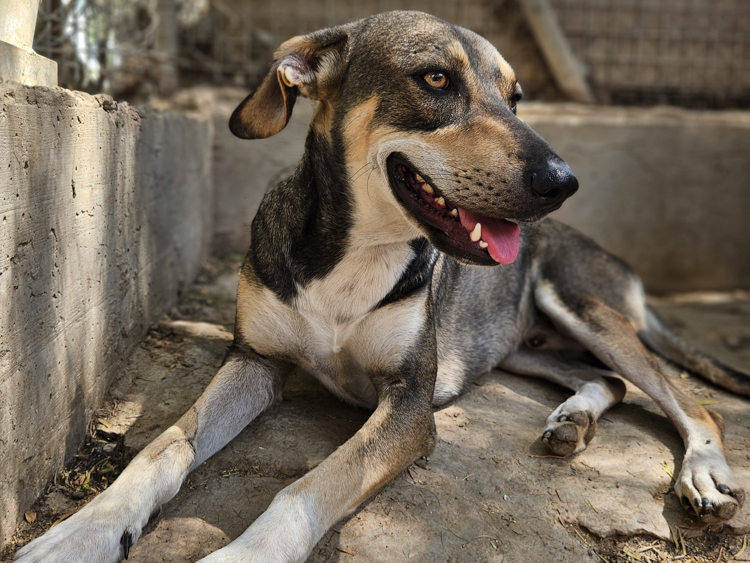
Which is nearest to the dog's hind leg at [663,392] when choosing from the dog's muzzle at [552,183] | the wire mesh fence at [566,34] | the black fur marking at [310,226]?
the dog's muzzle at [552,183]

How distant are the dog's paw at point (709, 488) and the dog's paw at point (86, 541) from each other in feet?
6.79

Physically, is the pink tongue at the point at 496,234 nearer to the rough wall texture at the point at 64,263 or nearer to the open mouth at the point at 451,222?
the open mouth at the point at 451,222

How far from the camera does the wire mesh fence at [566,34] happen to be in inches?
258

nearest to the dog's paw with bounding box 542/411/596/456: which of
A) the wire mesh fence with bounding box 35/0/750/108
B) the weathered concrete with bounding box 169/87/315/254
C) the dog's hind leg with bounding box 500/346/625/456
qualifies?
the dog's hind leg with bounding box 500/346/625/456

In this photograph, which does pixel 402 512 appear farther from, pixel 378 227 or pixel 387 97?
pixel 387 97

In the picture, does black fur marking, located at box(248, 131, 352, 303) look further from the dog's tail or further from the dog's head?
the dog's tail

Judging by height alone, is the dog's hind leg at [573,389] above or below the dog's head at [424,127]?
below

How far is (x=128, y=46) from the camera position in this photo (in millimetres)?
5086

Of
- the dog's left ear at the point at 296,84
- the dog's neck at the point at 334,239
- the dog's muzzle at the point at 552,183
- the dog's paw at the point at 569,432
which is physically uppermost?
the dog's left ear at the point at 296,84

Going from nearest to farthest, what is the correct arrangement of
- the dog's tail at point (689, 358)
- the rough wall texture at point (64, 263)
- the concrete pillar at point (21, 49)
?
the rough wall texture at point (64, 263) < the concrete pillar at point (21, 49) < the dog's tail at point (689, 358)

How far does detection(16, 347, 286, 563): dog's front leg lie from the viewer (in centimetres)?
207

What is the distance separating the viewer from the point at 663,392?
343 centimetres

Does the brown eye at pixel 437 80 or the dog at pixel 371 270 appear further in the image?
the brown eye at pixel 437 80

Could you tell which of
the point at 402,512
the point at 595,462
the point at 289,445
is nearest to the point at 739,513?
the point at 595,462
